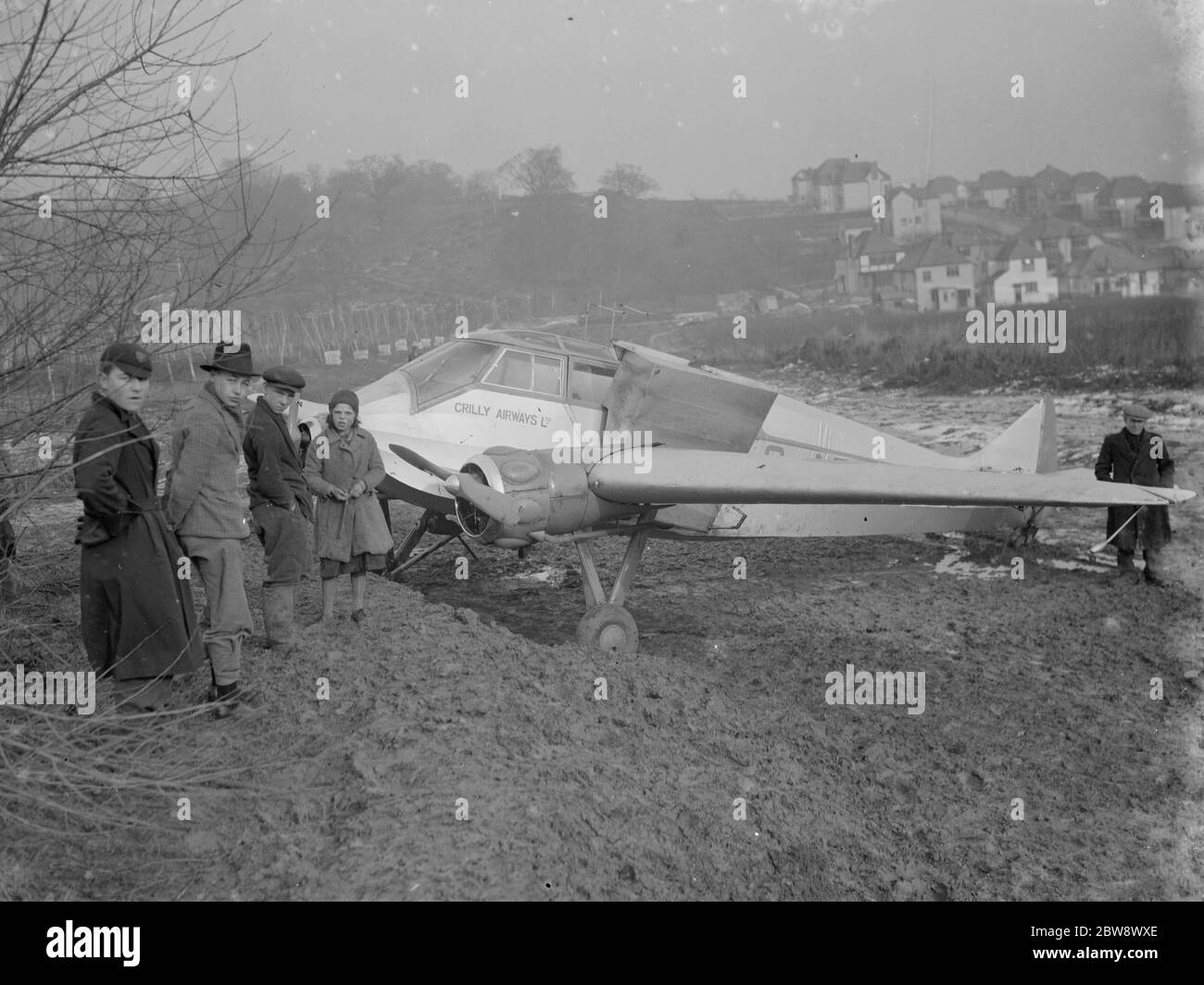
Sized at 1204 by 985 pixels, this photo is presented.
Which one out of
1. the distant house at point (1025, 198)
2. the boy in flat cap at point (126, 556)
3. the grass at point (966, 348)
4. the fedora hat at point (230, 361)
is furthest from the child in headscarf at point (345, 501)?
the distant house at point (1025, 198)

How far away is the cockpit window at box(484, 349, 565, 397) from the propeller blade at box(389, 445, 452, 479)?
1.06 metres

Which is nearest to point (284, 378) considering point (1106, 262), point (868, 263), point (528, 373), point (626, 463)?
point (626, 463)

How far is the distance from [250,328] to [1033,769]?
713cm

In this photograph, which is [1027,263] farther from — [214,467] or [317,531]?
[214,467]

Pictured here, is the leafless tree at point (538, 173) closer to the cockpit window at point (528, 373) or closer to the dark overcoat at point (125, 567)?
the cockpit window at point (528, 373)

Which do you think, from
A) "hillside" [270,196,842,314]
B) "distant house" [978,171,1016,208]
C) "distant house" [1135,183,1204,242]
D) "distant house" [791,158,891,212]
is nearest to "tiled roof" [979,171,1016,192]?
"distant house" [978,171,1016,208]

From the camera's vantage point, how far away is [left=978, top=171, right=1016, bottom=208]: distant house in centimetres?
2345

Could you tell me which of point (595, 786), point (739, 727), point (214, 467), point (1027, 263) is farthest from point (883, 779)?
point (1027, 263)

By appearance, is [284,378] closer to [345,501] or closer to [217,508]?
[345,501]

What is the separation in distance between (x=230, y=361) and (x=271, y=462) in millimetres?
→ 1026

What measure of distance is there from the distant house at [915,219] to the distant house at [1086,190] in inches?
179

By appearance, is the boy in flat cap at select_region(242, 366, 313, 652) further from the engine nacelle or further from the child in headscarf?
the engine nacelle

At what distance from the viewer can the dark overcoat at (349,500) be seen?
26.0ft

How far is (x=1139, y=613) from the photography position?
379 inches
